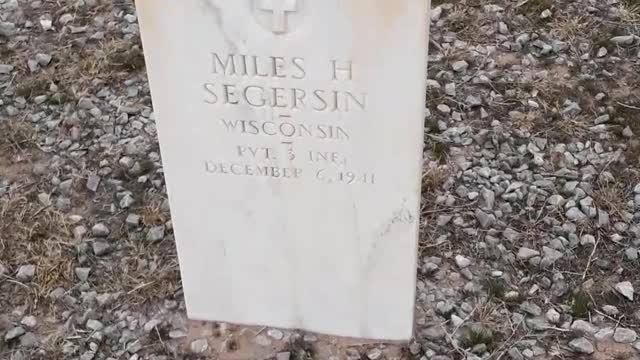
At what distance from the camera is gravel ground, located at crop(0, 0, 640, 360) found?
2.82 meters

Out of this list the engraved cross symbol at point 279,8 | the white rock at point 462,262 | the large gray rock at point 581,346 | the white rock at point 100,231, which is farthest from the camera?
the white rock at point 100,231

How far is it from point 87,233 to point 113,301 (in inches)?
11.8

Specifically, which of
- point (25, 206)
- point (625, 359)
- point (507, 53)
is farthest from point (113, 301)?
point (507, 53)

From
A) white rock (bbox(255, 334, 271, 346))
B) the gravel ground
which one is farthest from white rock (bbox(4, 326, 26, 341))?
white rock (bbox(255, 334, 271, 346))

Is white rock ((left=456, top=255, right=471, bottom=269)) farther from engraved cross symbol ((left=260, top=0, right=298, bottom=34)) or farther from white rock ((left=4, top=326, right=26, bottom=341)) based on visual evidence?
white rock ((left=4, top=326, right=26, bottom=341))

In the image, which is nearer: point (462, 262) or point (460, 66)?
point (462, 262)

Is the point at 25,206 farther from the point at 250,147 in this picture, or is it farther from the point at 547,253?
the point at 547,253

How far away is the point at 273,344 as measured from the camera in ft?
9.16

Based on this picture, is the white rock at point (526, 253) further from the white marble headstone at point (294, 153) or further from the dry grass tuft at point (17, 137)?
the dry grass tuft at point (17, 137)

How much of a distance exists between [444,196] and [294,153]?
0.94 metres

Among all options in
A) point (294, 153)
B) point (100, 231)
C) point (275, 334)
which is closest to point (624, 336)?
point (275, 334)

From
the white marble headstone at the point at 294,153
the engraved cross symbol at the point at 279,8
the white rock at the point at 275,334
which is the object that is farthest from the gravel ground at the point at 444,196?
the engraved cross symbol at the point at 279,8

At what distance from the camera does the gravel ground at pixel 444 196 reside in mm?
2820

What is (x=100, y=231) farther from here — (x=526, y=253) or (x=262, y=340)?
(x=526, y=253)
